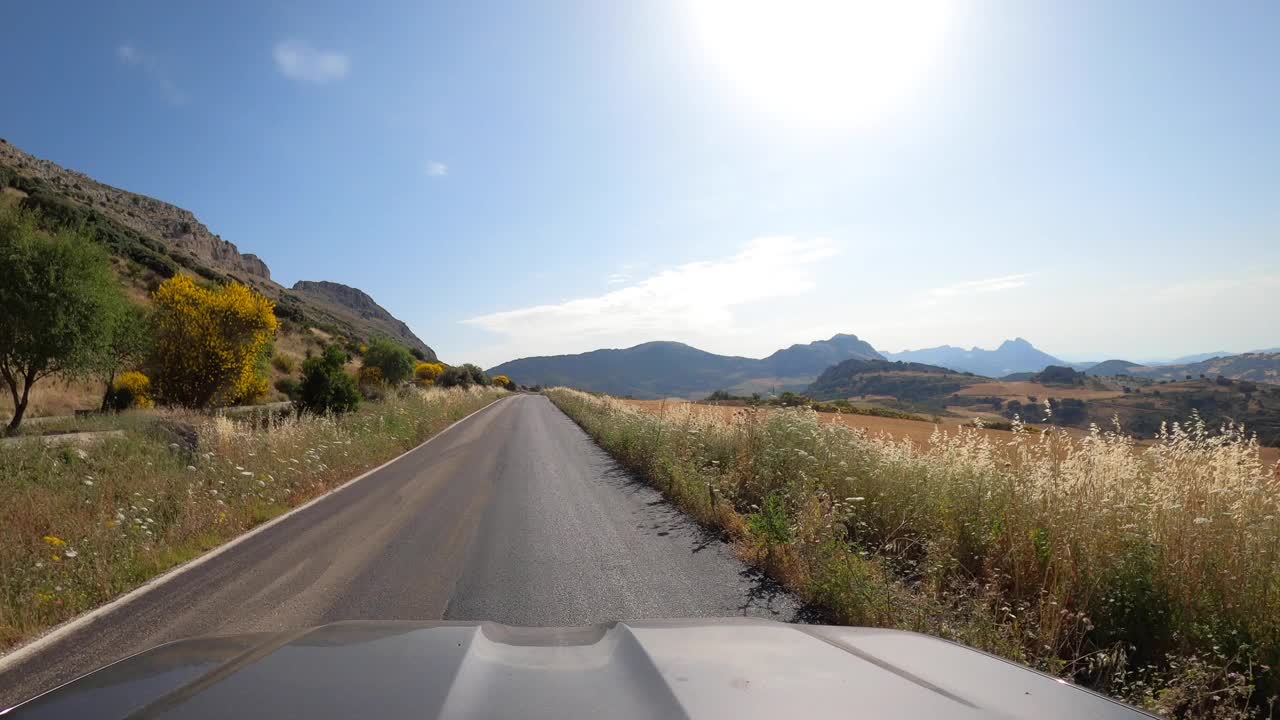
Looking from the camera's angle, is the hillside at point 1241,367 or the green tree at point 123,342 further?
the hillside at point 1241,367

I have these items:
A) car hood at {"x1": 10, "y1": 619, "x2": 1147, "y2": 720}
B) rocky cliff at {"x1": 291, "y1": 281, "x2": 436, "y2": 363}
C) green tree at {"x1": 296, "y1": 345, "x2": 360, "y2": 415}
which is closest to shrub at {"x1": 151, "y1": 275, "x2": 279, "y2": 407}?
green tree at {"x1": 296, "y1": 345, "x2": 360, "y2": 415}

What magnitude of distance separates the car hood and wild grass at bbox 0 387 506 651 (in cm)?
404

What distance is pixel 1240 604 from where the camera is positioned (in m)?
3.34

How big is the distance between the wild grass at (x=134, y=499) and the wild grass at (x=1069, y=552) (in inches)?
251

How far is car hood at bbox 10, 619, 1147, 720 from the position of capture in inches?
62.4

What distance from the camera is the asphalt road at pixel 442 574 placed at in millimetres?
4309

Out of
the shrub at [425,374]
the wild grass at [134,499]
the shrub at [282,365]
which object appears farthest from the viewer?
the shrub at [425,374]

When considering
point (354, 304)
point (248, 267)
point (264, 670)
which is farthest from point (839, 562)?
point (354, 304)

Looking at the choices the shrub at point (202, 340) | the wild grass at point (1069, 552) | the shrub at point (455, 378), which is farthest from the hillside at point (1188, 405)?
the shrub at point (455, 378)

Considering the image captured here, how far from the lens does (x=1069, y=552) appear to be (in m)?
4.11

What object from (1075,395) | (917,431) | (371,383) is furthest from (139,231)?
(1075,395)

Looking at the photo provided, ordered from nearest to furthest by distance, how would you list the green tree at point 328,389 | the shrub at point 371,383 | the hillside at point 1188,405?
the hillside at point 1188,405 → the green tree at point 328,389 → the shrub at point 371,383

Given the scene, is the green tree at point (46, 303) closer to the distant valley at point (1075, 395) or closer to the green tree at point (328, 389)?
the green tree at point (328, 389)

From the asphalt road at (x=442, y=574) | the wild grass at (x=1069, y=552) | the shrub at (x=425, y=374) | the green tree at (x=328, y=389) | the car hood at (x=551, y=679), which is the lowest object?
the asphalt road at (x=442, y=574)
